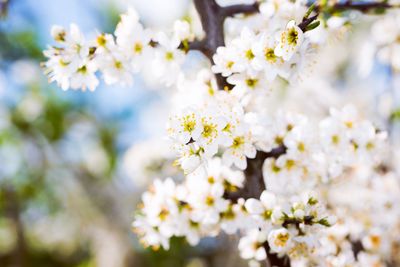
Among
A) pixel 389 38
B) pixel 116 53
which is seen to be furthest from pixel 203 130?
pixel 389 38

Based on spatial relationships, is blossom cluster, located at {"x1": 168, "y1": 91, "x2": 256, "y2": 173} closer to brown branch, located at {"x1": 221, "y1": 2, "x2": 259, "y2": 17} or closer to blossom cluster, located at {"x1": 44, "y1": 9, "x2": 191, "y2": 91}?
blossom cluster, located at {"x1": 44, "y1": 9, "x2": 191, "y2": 91}

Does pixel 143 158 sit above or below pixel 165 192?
above

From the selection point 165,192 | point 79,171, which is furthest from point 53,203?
point 165,192

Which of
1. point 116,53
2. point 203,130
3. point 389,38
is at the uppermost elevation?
point 389,38

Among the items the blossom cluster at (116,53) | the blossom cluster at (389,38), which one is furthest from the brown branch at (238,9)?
the blossom cluster at (389,38)

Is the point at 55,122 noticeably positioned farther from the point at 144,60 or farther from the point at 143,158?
the point at 144,60

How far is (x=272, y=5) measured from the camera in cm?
132

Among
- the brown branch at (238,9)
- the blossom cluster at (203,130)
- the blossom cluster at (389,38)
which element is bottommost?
the blossom cluster at (203,130)

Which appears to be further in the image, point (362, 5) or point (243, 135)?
point (362, 5)

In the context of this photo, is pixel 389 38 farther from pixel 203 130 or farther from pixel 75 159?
pixel 75 159

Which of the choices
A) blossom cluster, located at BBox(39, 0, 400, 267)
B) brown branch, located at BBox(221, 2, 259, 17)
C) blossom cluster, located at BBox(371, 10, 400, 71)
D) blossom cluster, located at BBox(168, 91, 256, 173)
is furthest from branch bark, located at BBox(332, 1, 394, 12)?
blossom cluster, located at BBox(168, 91, 256, 173)

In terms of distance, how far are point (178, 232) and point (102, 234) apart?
443 centimetres

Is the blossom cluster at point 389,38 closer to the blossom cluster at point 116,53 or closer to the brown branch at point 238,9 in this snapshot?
the brown branch at point 238,9

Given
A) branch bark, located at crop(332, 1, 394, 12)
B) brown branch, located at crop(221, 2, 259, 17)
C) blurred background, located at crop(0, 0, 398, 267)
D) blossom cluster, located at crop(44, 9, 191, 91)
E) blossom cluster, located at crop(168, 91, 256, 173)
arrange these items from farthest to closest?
blurred background, located at crop(0, 0, 398, 267) < branch bark, located at crop(332, 1, 394, 12) < brown branch, located at crop(221, 2, 259, 17) < blossom cluster, located at crop(44, 9, 191, 91) < blossom cluster, located at crop(168, 91, 256, 173)
